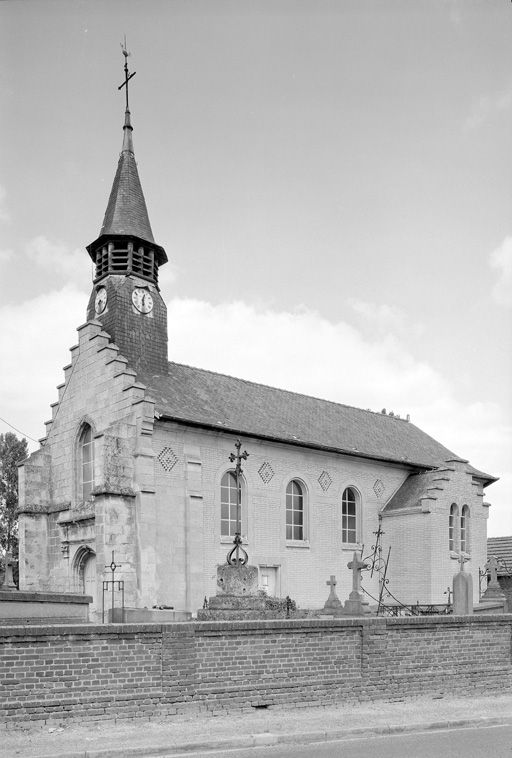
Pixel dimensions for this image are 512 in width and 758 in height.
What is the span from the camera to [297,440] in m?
27.4

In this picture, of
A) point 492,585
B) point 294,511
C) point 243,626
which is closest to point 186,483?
point 294,511

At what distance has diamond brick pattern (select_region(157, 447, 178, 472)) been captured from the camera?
2392 centimetres

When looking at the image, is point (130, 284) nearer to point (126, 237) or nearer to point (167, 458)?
point (126, 237)

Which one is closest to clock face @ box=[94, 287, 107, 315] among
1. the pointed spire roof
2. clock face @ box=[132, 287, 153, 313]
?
clock face @ box=[132, 287, 153, 313]

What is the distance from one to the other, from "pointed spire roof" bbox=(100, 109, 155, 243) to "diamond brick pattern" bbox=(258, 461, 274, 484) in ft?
30.5

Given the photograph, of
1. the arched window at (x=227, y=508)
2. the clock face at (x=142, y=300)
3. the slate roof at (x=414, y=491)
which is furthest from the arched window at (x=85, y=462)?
the slate roof at (x=414, y=491)

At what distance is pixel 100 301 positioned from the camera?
27.8 meters

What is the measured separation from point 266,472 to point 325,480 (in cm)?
298

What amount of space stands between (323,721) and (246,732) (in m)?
1.29

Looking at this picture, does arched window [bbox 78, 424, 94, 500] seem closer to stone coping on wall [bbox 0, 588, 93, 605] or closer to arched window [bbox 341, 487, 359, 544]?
stone coping on wall [bbox 0, 588, 93, 605]

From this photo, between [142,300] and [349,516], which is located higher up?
[142,300]

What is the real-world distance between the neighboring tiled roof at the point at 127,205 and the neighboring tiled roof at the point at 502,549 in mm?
19142

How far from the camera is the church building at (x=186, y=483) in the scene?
23328 mm

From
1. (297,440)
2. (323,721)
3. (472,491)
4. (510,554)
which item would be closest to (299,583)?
(297,440)
